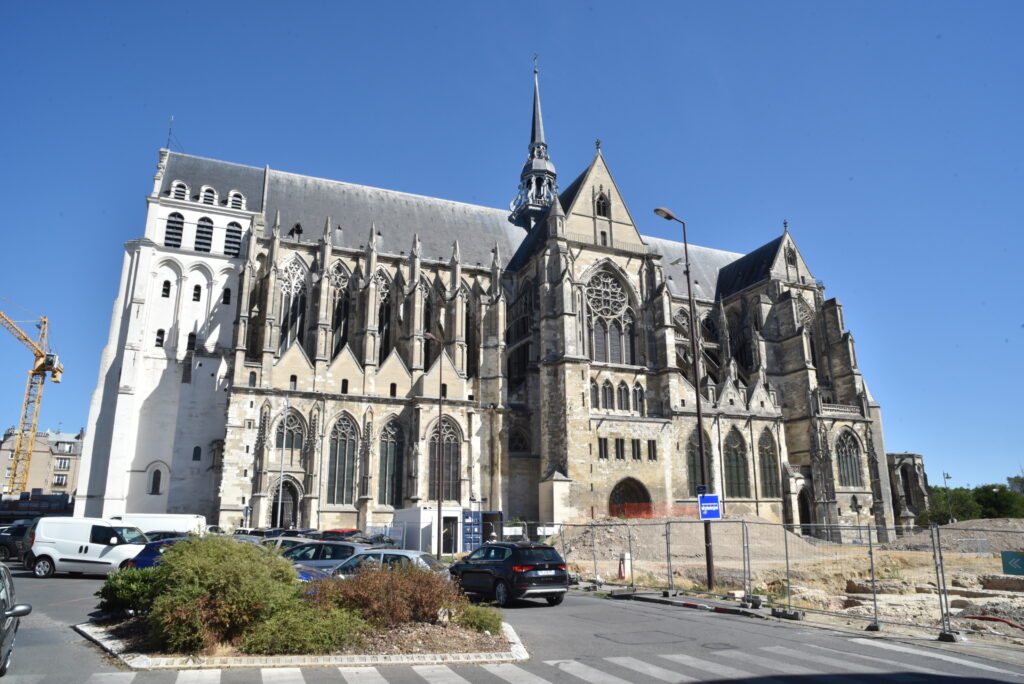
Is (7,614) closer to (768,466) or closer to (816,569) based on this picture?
(816,569)

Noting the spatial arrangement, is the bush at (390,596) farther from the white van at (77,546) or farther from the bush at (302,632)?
the white van at (77,546)

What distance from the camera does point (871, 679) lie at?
26.4 feet

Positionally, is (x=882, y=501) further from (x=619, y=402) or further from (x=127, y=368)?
(x=127, y=368)

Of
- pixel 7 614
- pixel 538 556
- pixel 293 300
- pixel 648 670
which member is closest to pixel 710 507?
pixel 538 556

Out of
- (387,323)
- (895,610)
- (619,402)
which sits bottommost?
(895,610)

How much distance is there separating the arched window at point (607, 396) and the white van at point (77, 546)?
2587cm

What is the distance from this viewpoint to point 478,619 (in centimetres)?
1041

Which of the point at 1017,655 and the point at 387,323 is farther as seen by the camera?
the point at 387,323

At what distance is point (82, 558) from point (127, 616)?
9.44 m

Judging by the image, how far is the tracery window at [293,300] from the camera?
1527 inches

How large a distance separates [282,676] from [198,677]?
91 centimetres

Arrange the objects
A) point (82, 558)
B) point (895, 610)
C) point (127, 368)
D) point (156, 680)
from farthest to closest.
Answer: point (127, 368)
point (82, 558)
point (895, 610)
point (156, 680)

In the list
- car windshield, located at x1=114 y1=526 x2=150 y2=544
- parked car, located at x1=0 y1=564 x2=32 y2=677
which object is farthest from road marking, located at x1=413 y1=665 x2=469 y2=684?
car windshield, located at x1=114 y1=526 x2=150 y2=544

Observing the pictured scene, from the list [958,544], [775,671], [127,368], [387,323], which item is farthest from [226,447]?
[958,544]
